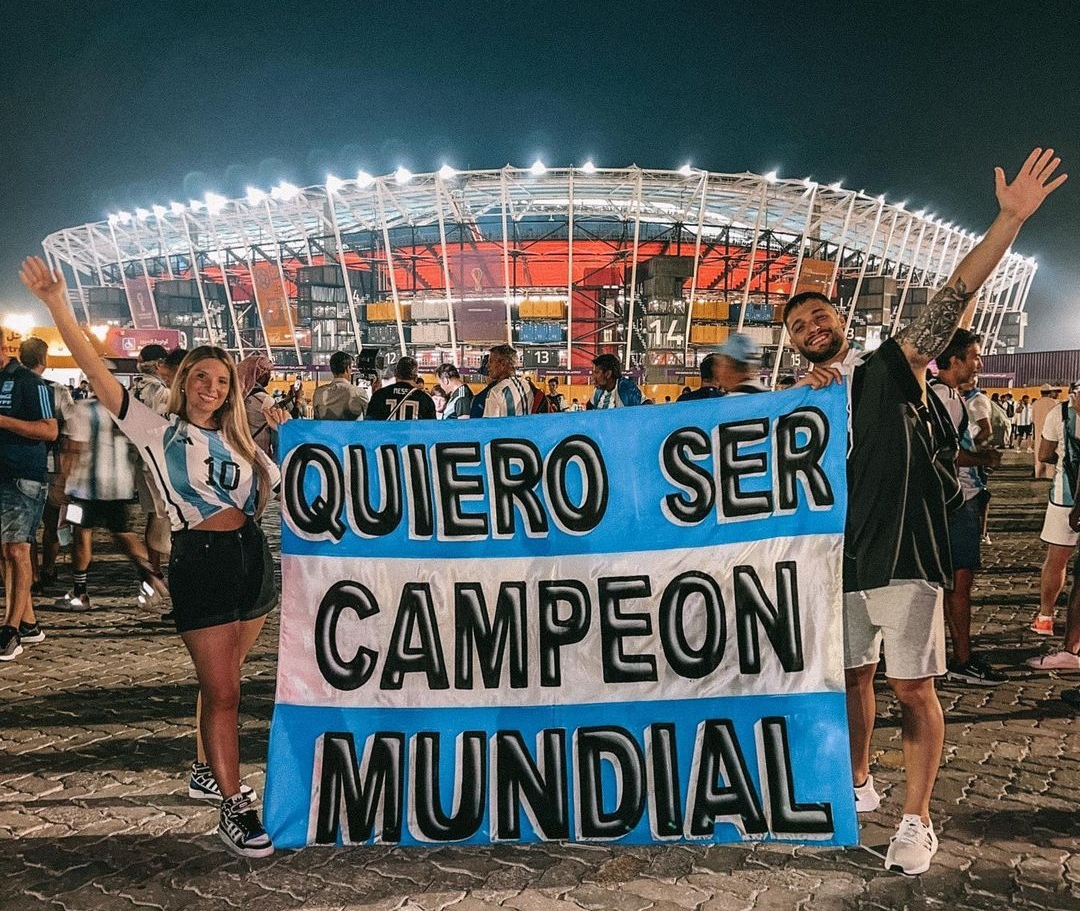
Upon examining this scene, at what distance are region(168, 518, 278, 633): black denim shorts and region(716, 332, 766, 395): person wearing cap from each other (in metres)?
3.12

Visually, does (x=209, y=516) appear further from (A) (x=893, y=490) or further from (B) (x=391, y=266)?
(B) (x=391, y=266)

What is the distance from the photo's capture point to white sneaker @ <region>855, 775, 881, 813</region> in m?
3.64

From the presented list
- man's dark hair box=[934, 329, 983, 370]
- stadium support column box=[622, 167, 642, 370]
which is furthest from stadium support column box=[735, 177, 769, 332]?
man's dark hair box=[934, 329, 983, 370]

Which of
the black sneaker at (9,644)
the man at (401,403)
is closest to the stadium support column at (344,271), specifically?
the man at (401,403)

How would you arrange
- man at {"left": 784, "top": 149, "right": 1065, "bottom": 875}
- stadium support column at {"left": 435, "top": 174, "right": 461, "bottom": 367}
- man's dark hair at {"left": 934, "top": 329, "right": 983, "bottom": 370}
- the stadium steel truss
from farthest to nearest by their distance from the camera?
1. the stadium steel truss
2. stadium support column at {"left": 435, "top": 174, "right": 461, "bottom": 367}
3. man's dark hair at {"left": 934, "top": 329, "right": 983, "bottom": 370}
4. man at {"left": 784, "top": 149, "right": 1065, "bottom": 875}

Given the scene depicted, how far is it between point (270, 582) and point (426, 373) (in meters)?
51.4


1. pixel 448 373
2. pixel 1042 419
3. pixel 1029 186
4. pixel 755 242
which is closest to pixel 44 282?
pixel 1029 186

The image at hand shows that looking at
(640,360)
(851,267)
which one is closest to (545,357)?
(640,360)

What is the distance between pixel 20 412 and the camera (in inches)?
241

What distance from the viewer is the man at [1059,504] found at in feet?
20.6

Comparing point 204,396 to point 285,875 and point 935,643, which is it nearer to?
point 285,875

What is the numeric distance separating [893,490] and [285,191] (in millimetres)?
59039

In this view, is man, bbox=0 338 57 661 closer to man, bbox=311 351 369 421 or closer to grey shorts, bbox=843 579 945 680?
man, bbox=311 351 369 421

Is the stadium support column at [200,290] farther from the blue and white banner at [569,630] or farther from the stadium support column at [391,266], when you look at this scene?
the blue and white banner at [569,630]
